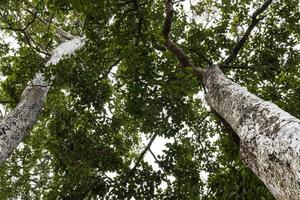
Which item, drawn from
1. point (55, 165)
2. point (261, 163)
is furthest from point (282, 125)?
point (55, 165)

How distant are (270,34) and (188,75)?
3.19 meters

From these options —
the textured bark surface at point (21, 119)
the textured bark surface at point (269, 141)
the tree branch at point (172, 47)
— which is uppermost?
the tree branch at point (172, 47)

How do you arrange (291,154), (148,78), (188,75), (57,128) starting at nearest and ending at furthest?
(291,154), (188,75), (148,78), (57,128)

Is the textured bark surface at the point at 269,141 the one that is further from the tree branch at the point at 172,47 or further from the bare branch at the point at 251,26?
the bare branch at the point at 251,26

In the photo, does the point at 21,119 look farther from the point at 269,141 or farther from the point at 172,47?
the point at 269,141

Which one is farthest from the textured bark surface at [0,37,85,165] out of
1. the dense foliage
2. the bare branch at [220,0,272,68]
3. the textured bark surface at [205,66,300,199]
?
the bare branch at [220,0,272,68]

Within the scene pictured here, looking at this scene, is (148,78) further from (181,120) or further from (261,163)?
(261,163)

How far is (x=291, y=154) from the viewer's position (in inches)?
94.1

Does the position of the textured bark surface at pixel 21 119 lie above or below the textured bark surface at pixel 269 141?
above

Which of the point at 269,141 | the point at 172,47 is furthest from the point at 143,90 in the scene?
the point at 269,141

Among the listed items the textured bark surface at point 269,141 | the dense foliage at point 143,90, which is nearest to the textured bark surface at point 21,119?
the dense foliage at point 143,90

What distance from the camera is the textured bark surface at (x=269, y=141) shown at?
2387 mm

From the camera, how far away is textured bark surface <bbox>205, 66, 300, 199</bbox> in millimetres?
2387

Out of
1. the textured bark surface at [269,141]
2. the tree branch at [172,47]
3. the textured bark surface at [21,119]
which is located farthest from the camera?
the tree branch at [172,47]
